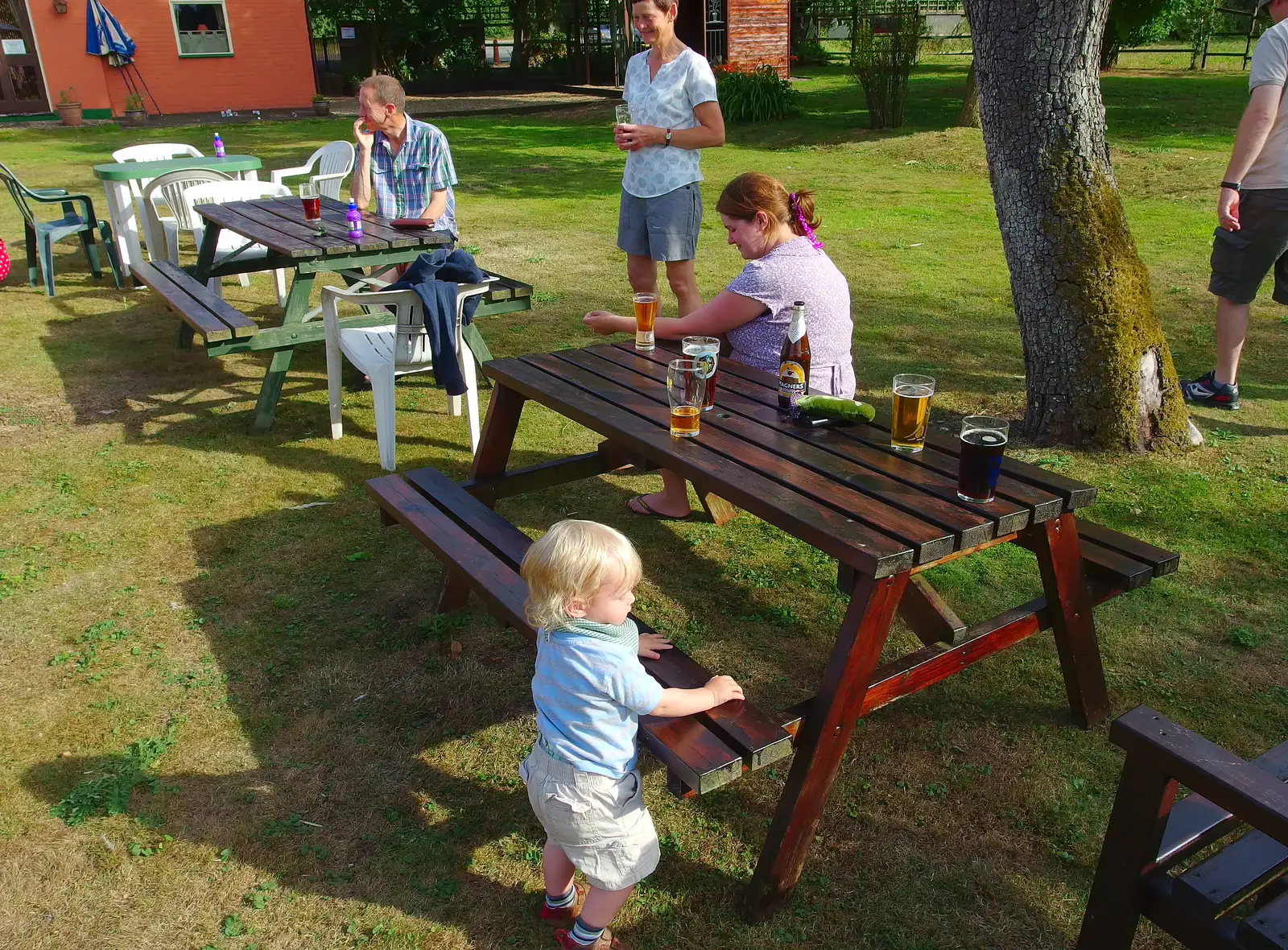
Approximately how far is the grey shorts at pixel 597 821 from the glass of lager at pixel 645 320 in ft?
6.03

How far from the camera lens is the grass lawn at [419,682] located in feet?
7.53

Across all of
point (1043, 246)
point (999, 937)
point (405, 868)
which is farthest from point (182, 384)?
point (999, 937)

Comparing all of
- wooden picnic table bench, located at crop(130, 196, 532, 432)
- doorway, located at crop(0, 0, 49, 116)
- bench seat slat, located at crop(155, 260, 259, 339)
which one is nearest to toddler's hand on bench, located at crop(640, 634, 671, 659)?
wooden picnic table bench, located at crop(130, 196, 532, 432)

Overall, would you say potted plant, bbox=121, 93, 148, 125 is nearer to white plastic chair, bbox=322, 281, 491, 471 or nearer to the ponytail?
white plastic chair, bbox=322, 281, 491, 471

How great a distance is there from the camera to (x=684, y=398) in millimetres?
2730

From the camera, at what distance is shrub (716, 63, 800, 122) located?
1712 cm

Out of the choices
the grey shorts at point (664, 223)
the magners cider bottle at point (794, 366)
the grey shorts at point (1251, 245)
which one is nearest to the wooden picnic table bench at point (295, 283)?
the grey shorts at point (664, 223)

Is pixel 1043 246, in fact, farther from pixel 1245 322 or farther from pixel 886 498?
pixel 886 498

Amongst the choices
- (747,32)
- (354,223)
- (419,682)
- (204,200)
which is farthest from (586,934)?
(747,32)

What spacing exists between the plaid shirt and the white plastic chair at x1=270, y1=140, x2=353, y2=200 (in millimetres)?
2160

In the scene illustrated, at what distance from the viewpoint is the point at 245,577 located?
3693 millimetres

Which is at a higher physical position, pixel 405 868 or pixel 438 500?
pixel 438 500

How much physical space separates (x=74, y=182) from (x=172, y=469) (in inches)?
378

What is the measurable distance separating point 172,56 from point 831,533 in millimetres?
23138
